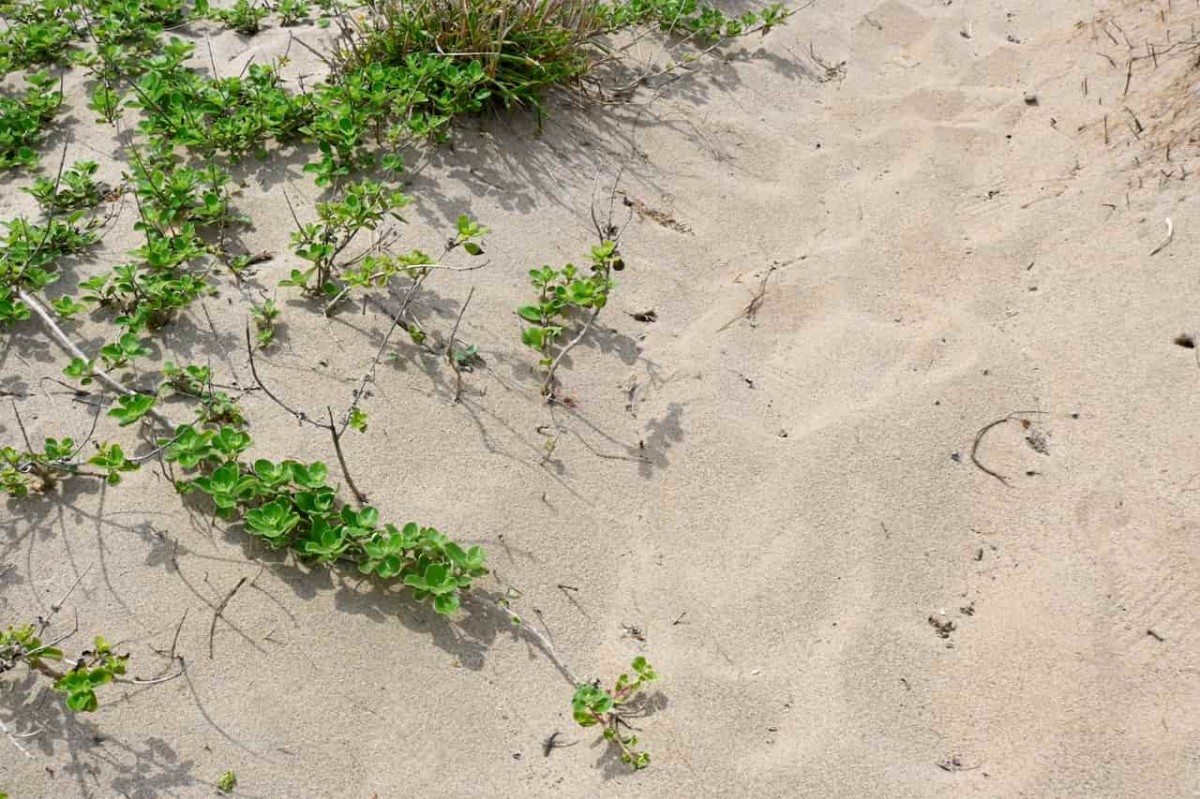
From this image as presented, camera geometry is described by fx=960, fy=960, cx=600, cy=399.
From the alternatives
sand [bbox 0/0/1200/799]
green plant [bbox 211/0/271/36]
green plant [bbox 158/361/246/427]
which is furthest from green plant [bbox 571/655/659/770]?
green plant [bbox 211/0/271/36]

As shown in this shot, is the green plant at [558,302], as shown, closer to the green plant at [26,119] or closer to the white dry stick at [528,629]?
the white dry stick at [528,629]

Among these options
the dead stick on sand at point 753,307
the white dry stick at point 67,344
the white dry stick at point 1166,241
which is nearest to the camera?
the white dry stick at point 67,344

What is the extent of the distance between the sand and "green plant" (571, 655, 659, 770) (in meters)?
0.04

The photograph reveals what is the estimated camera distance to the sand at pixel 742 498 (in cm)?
198

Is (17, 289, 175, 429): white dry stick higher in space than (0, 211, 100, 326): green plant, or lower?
lower

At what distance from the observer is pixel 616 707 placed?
2064 mm

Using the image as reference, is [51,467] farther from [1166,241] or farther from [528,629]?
[1166,241]

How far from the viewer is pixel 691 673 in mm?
2129

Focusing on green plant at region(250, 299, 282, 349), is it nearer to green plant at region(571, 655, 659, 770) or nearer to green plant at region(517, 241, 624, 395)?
green plant at region(517, 241, 624, 395)

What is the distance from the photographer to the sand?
6.49 feet

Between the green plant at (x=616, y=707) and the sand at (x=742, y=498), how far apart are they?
1.7 inches

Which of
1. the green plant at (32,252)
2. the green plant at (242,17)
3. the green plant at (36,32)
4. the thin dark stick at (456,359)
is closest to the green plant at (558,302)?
the thin dark stick at (456,359)

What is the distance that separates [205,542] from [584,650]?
93 centimetres

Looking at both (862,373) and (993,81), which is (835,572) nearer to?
(862,373)
